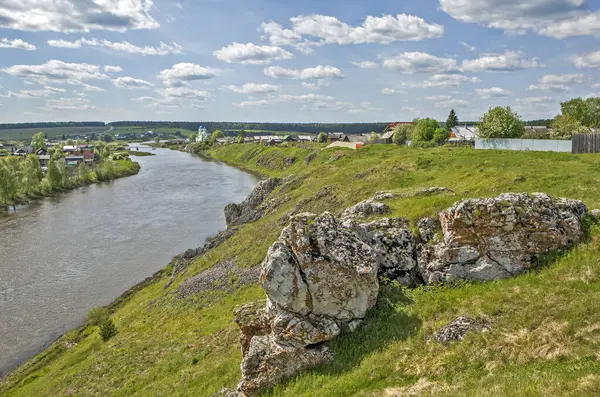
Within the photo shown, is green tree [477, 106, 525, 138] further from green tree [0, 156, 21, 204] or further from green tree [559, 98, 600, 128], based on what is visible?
green tree [0, 156, 21, 204]

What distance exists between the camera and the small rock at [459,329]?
1479 cm

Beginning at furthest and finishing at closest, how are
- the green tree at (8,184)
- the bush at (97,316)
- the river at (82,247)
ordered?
the green tree at (8,184), the river at (82,247), the bush at (97,316)

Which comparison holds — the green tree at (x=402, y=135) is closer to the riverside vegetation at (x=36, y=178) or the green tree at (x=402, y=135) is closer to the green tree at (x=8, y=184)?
the riverside vegetation at (x=36, y=178)

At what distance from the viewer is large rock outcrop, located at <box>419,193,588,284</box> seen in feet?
60.9

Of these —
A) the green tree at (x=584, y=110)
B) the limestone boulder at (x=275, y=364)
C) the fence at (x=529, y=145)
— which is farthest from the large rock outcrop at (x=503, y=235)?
the green tree at (x=584, y=110)

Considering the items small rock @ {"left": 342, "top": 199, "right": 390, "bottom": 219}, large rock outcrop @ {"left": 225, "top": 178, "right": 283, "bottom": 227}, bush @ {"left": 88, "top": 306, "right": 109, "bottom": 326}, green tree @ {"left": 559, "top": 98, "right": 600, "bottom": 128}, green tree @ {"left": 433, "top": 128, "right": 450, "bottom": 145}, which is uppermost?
green tree @ {"left": 559, "top": 98, "right": 600, "bottom": 128}

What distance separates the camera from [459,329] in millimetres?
15086

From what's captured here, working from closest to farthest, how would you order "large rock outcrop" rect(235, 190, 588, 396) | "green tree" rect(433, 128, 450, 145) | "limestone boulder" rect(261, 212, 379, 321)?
"large rock outcrop" rect(235, 190, 588, 396) → "limestone boulder" rect(261, 212, 379, 321) → "green tree" rect(433, 128, 450, 145)

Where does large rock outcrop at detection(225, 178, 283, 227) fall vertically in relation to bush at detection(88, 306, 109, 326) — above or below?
above

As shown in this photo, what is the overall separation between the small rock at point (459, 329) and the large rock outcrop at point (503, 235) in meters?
4.02

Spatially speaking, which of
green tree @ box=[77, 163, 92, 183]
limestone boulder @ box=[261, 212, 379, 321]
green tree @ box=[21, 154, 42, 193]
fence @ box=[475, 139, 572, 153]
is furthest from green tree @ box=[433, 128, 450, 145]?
green tree @ box=[77, 163, 92, 183]

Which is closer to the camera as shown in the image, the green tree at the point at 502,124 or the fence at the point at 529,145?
the fence at the point at 529,145

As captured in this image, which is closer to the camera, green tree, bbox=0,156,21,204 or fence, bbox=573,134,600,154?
fence, bbox=573,134,600,154

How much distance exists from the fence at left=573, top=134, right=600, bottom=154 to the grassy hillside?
12.1 feet
